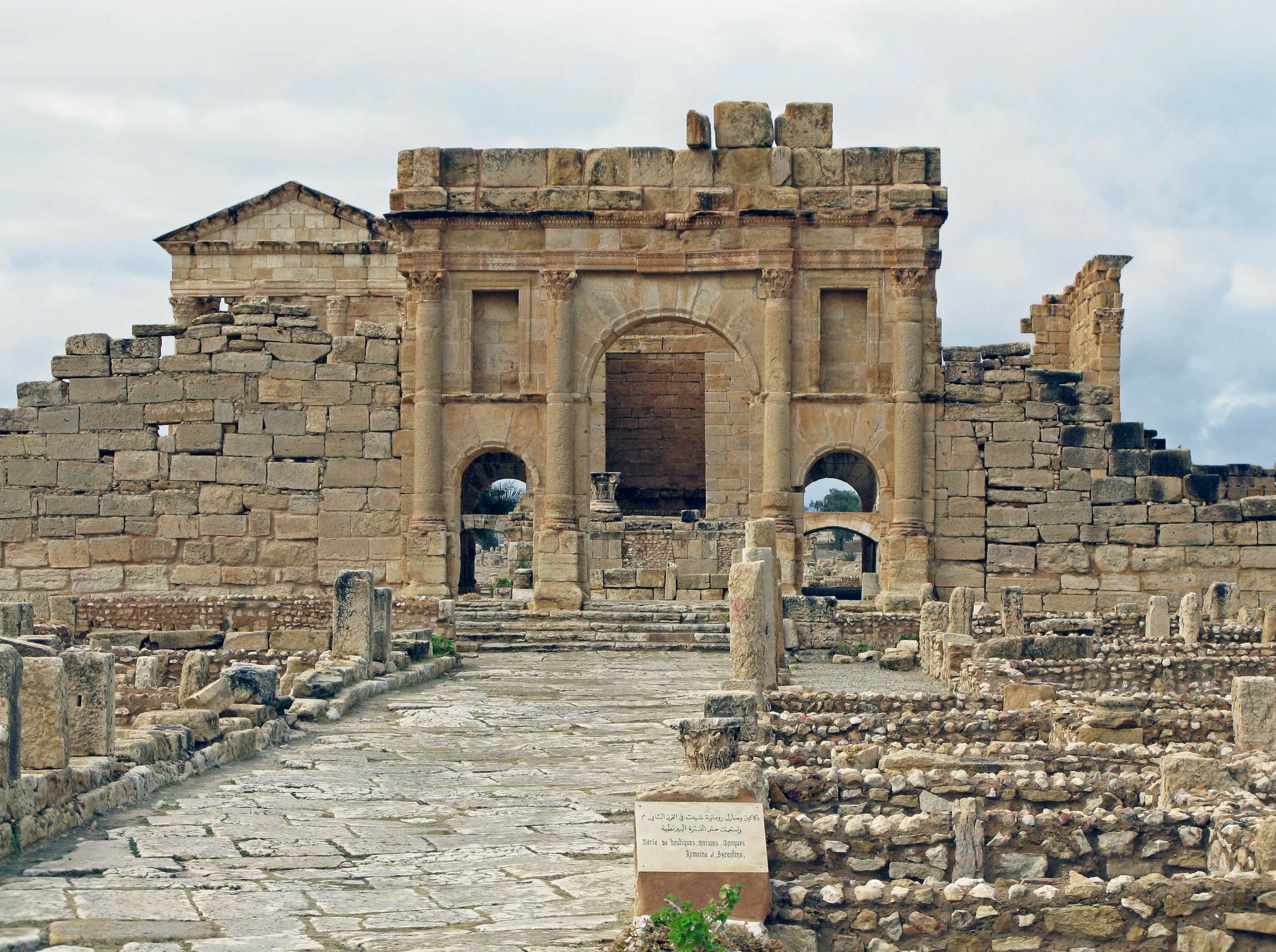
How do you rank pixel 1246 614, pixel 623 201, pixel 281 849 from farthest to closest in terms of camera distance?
pixel 623 201
pixel 1246 614
pixel 281 849

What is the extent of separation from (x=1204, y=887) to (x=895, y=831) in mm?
1292

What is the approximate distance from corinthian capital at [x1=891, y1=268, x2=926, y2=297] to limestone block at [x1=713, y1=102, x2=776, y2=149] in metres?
2.69

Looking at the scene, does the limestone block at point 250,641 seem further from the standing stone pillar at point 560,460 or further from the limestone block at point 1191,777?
the limestone block at point 1191,777

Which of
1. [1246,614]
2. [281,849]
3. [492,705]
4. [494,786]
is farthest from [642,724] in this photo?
[1246,614]

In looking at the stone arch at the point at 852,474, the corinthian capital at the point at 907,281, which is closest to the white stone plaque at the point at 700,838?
the corinthian capital at the point at 907,281

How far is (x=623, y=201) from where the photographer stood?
21.3m

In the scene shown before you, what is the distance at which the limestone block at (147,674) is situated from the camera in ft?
46.6

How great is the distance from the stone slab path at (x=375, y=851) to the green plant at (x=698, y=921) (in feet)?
1.37

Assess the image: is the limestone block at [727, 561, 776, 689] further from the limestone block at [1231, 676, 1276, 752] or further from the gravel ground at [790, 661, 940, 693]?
the limestone block at [1231, 676, 1276, 752]

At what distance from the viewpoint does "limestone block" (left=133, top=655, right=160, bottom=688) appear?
46.6 feet

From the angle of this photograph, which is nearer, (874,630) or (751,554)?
(751,554)

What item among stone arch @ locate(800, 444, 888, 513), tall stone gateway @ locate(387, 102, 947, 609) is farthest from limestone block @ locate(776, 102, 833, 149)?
stone arch @ locate(800, 444, 888, 513)

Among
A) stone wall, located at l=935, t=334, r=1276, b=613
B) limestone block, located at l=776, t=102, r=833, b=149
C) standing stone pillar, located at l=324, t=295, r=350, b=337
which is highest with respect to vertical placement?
limestone block, located at l=776, t=102, r=833, b=149

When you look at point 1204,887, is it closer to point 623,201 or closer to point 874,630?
point 874,630
